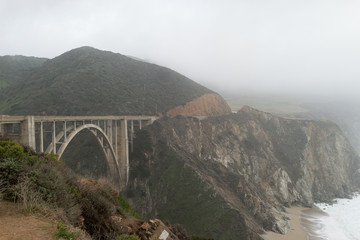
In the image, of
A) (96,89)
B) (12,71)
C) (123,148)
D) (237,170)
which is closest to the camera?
(123,148)

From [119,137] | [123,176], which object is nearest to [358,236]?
[123,176]

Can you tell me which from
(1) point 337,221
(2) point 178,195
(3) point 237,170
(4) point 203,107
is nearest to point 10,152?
(2) point 178,195

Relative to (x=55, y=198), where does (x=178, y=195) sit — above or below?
below

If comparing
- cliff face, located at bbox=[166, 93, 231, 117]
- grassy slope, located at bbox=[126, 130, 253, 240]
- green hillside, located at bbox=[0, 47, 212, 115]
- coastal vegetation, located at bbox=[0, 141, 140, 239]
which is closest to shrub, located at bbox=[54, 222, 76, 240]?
coastal vegetation, located at bbox=[0, 141, 140, 239]

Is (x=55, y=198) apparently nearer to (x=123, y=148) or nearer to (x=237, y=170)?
(x=123, y=148)

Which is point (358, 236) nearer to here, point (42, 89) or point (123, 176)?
point (123, 176)

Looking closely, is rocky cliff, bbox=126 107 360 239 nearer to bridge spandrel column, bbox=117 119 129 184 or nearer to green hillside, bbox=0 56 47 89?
bridge spandrel column, bbox=117 119 129 184

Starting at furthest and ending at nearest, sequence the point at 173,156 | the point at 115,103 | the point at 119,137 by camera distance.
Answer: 1. the point at 115,103
2. the point at 173,156
3. the point at 119,137
